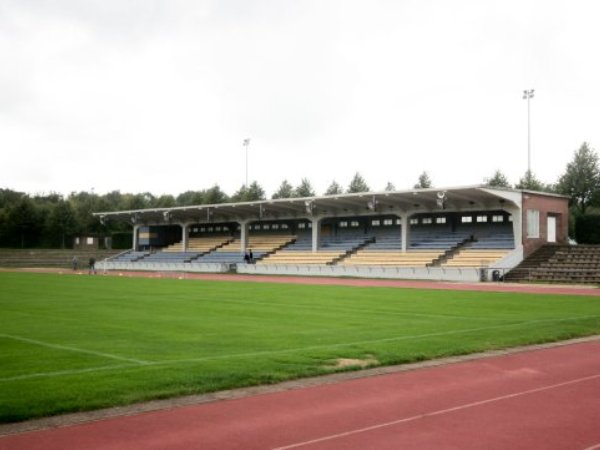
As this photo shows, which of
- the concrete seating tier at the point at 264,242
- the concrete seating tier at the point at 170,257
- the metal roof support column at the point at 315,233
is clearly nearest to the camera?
the metal roof support column at the point at 315,233

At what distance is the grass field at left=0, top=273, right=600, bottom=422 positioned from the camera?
9.82m

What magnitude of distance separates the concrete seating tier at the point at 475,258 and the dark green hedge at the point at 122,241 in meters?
54.3

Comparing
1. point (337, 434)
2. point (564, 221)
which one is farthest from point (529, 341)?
point (564, 221)

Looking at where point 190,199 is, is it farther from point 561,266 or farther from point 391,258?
point 561,266

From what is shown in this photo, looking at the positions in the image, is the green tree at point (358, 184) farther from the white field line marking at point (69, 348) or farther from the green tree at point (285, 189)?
the white field line marking at point (69, 348)

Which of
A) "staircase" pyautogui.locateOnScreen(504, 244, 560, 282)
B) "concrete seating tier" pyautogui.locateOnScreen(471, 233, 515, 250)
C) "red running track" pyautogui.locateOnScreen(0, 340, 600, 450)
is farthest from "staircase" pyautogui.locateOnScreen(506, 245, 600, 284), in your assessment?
"red running track" pyautogui.locateOnScreen(0, 340, 600, 450)

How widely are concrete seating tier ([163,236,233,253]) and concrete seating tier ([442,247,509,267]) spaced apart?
31.0 metres

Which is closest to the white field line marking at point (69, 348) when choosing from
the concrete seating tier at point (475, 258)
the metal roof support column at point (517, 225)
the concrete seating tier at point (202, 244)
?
the concrete seating tier at point (475, 258)

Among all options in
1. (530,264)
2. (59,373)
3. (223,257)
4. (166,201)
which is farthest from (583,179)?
(166,201)

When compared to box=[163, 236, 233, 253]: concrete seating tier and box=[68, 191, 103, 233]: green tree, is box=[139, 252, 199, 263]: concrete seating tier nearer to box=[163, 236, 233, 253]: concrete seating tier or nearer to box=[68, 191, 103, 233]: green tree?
box=[163, 236, 233, 253]: concrete seating tier

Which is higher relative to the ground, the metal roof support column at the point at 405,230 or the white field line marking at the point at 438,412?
the metal roof support column at the point at 405,230

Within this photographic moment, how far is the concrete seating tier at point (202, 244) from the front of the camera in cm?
7125

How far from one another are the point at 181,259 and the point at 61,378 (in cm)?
5867

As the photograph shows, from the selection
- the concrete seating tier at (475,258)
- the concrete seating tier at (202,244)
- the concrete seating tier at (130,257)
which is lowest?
the concrete seating tier at (130,257)
